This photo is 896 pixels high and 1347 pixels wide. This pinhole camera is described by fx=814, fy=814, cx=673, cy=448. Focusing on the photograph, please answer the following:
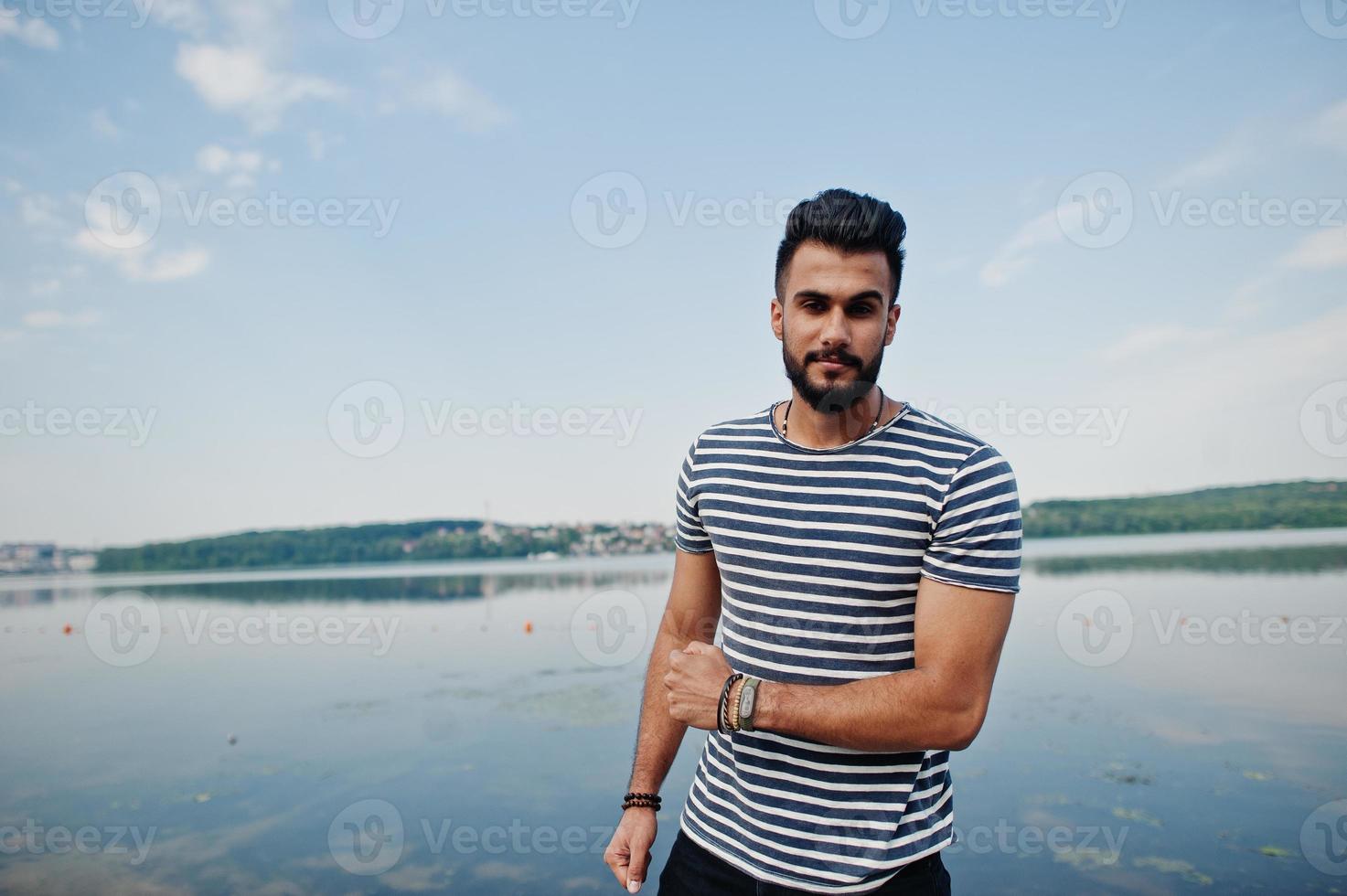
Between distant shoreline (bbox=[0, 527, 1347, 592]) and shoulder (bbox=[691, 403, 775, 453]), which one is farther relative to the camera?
distant shoreline (bbox=[0, 527, 1347, 592])

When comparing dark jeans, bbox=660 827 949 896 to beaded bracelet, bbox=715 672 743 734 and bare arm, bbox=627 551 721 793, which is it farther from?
beaded bracelet, bbox=715 672 743 734

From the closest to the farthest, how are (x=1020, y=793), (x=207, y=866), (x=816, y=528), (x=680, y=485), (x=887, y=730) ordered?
(x=887, y=730) → (x=816, y=528) → (x=680, y=485) → (x=207, y=866) → (x=1020, y=793)

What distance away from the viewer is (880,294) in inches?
68.0

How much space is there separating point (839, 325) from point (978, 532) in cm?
51

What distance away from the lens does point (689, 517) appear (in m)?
2.06

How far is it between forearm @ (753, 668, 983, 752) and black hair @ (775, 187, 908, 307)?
82 cm

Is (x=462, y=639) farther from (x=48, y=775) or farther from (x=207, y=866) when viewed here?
(x=207, y=866)

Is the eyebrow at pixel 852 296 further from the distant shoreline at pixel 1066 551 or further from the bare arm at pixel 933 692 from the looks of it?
the distant shoreline at pixel 1066 551

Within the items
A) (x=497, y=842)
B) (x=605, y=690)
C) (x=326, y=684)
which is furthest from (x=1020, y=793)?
(x=326, y=684)

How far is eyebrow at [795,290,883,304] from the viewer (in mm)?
1711

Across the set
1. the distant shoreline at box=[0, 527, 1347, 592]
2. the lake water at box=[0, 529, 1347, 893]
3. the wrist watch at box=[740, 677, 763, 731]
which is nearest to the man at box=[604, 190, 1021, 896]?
the wrist watch at box=[740, 677, 763, 731]

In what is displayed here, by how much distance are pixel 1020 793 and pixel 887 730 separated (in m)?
6.93

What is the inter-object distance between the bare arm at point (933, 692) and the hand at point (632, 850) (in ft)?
1.88

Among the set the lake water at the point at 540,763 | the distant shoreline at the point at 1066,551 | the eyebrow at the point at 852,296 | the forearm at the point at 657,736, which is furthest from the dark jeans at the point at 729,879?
the distant shoreline at the point at 1066,551
